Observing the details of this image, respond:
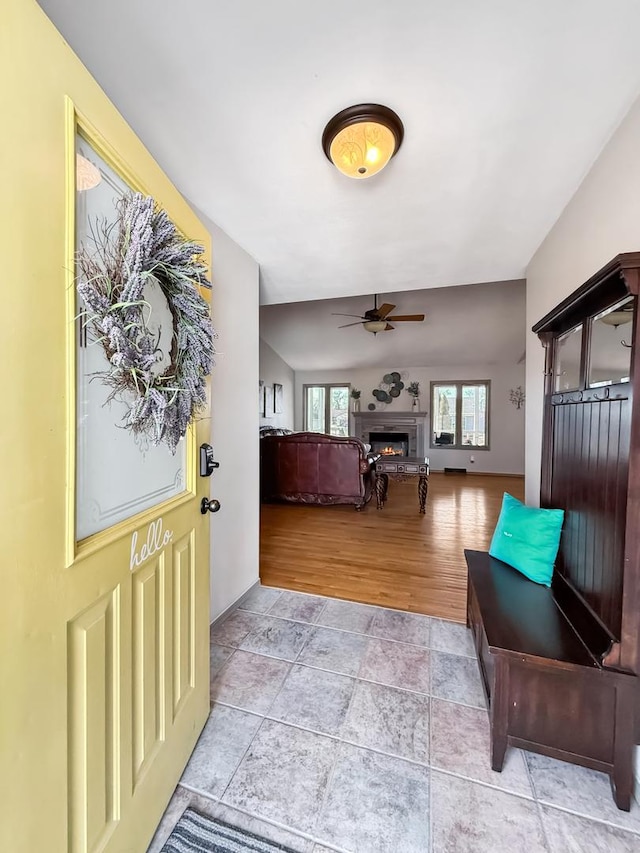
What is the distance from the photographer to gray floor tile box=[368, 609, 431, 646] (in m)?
2.02

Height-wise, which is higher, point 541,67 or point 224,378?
point 541,67

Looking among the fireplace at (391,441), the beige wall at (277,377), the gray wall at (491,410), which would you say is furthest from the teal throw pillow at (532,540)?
the gray wall at (491,410)

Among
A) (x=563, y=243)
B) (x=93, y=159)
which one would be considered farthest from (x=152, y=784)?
(x=563, y=243)

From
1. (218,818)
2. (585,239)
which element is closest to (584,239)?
(585,239)

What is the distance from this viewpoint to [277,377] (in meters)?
8.17

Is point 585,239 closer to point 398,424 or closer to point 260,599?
point 260,599

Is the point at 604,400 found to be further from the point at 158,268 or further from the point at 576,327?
the point at 158,268

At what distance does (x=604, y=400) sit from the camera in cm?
129

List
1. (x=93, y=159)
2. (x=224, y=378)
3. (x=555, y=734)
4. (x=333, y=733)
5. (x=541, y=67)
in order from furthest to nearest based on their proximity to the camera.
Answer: (x=224, y=378) → (x=333, y=733) → (x=555, y=734) → (x=541, y=67) → (x=93, y=159)

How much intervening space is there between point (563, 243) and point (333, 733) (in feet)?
8.52

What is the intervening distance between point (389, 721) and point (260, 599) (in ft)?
3.96

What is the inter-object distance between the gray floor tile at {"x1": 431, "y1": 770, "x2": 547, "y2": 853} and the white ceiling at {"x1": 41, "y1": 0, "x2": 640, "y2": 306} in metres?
2.39

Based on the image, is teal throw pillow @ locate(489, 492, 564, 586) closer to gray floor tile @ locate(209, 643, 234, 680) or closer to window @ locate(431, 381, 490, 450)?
gray floor tile @ locate(209, 643, 234, 680)

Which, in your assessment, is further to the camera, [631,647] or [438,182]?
[438,182]
